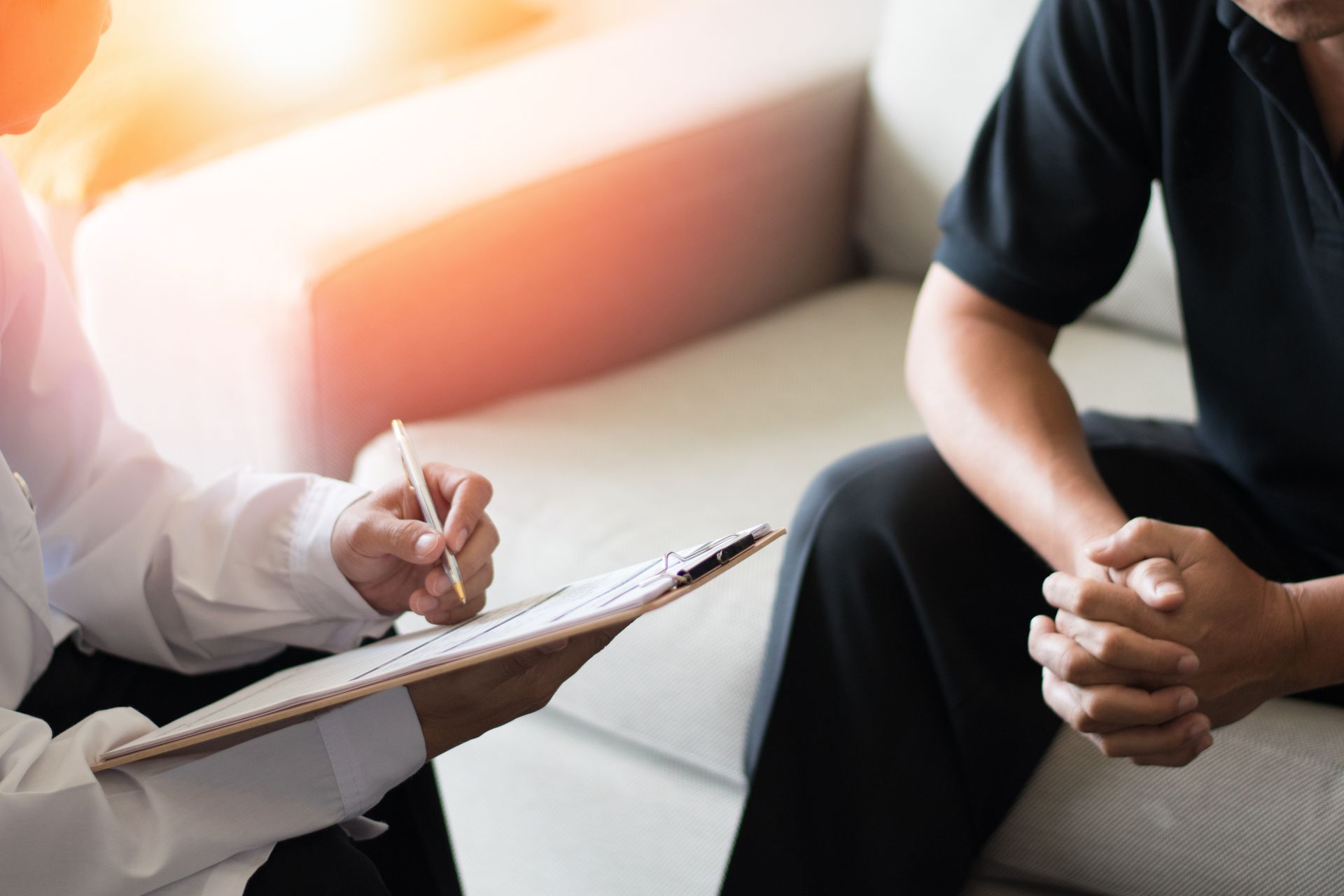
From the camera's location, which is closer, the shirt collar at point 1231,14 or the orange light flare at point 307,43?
the shirt collar at point 1231,14

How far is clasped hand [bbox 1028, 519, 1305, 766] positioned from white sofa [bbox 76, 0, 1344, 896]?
0.10 metres

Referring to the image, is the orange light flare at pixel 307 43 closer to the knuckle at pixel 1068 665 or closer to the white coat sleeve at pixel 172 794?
the white coat sleeve at pixel 172 794

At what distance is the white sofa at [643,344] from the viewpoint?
0.89 m

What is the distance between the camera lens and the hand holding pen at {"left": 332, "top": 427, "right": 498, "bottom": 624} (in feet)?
2.17

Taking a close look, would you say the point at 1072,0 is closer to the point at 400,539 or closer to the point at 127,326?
the point at 400,539

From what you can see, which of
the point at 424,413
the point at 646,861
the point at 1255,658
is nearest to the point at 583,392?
the point at 424,413

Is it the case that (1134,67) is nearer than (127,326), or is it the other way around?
(1134,67)

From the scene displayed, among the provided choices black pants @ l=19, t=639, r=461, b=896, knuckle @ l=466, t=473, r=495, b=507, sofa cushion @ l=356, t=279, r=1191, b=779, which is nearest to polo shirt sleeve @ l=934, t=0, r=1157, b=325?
sofa cushion @ l=356, t=279, r=1191, b=779

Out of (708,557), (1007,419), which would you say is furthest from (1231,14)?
(708,557)

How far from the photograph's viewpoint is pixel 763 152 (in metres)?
1.34

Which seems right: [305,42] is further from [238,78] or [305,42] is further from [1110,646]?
Answer: [1110,646]

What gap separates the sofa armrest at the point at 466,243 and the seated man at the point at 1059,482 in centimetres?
44

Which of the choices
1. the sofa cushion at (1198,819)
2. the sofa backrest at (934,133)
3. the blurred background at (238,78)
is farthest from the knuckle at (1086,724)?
the blurred background at (238,78)

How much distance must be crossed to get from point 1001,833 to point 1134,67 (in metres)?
0.50
